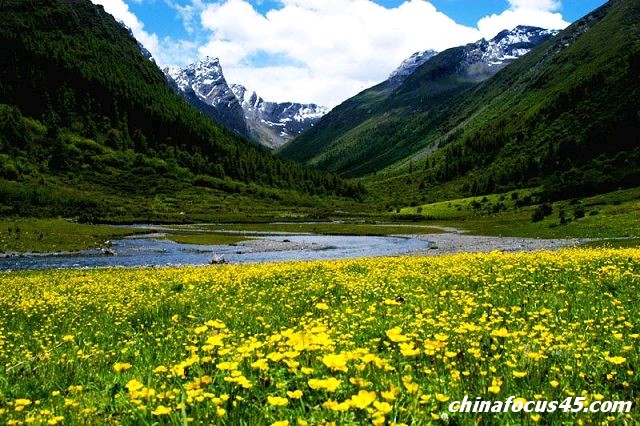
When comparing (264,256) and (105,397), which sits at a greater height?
(105,397)

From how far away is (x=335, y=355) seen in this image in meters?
5.01

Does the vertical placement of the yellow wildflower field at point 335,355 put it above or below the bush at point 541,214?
above

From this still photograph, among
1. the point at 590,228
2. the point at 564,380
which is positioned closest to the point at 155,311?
the point at 564,380

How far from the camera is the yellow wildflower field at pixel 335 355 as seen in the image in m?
4.80

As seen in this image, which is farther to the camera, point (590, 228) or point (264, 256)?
point (590, 228)

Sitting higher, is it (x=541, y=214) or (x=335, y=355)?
(x=335, y=355)

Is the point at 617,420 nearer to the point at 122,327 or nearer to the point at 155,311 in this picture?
the point at 122,327

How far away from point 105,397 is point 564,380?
18.4 ft

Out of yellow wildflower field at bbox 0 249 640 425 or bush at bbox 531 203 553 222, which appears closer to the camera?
yellow wildflower field at bbox 0 249 640 425

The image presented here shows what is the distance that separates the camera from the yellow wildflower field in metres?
4.80

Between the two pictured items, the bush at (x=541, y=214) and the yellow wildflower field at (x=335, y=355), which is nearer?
the yellow wildflower field at (x=335, y=355)

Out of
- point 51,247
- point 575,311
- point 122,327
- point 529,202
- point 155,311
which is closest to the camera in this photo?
point 575,311

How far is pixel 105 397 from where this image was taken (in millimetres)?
5871

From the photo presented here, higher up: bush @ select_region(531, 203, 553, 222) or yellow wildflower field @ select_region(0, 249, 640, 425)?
yellow wildflower field @ select_region(0, 249, 640, 425)
